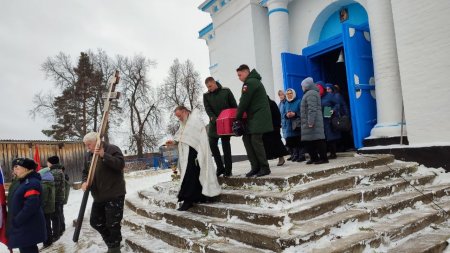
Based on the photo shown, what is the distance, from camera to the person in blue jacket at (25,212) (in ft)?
12.5

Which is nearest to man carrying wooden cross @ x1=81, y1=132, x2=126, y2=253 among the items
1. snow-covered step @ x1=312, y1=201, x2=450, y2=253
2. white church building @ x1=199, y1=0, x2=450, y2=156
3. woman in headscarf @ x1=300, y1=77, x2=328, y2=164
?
snow-covered step @ x1=312, y1=201, x2=450, y2=253

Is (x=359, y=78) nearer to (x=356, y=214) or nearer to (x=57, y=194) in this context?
(x=356, y=214)

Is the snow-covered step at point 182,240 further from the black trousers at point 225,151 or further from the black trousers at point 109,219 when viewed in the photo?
the black trousers at point 225,151

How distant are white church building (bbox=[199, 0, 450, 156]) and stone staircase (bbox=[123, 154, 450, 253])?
1315mm

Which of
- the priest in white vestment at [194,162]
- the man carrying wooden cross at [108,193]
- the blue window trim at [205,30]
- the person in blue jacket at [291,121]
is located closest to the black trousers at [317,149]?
the person in blue jacket at [291,121]

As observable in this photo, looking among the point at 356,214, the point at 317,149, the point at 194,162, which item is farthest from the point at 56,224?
the point at 356,214

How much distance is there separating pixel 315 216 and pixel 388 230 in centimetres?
75

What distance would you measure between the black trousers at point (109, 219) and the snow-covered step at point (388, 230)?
8.16ft

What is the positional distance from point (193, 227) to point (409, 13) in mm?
A: 5372

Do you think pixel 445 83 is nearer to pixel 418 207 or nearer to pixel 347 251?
pixel 418 207

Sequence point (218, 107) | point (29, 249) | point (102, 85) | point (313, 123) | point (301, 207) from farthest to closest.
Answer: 1. point (102, 85)
2. point (313, 123)
3. point (218, 107)
4. point (29, 249)
5. point (301, 207)

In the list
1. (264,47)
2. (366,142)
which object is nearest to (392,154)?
(366,142)

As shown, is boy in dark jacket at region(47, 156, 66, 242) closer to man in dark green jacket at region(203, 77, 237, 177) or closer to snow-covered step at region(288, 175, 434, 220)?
man in dark green jacket at region(203, 77, 237, 177)

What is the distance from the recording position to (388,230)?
11.4 feet
